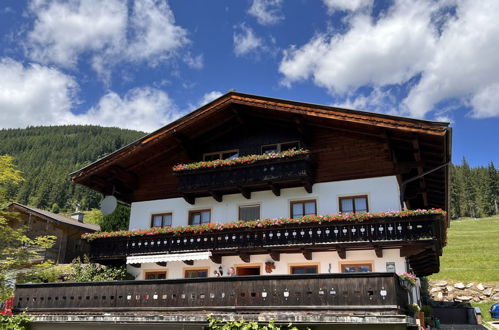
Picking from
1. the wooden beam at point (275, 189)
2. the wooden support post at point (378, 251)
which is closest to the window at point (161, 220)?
the wooden beam at point (275, 189)

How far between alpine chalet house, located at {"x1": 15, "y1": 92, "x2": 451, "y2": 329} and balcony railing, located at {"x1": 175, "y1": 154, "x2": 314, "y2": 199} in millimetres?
47

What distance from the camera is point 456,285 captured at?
3778 centimetres

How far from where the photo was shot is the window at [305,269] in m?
17.4

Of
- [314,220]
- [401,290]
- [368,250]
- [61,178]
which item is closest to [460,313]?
[368,250]

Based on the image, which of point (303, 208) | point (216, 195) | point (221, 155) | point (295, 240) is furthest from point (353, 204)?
point (221, 155)

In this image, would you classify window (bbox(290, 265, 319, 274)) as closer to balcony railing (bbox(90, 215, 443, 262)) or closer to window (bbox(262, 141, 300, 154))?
balcony railing (bbox(90, 215, 443, 262))

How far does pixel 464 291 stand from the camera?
3684cm

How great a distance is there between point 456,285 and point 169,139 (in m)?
28.7

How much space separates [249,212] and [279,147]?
305cm

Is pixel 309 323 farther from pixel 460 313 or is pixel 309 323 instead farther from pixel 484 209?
pixel 484 209

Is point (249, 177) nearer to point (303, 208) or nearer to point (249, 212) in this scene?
point (249, 212)

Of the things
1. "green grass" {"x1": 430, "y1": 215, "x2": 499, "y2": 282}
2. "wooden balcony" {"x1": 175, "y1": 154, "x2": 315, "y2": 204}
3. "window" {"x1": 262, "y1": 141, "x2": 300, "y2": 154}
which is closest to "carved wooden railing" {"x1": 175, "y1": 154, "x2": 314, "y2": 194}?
"wooden balcony" {"x1": 175, "y1": 154, "x2": 315, "y2": 204}

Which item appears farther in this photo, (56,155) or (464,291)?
(56,155)

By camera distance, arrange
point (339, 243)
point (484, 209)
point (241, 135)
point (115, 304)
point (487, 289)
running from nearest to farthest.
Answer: point (115, 304) < point (339, 243) < point (241, 135) < point (487, 289) < point (484, 209)
